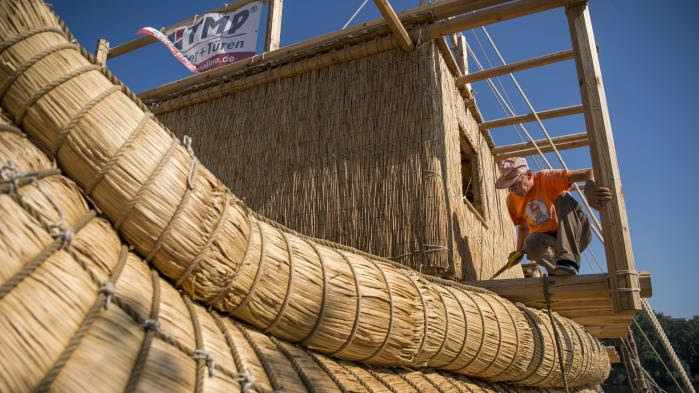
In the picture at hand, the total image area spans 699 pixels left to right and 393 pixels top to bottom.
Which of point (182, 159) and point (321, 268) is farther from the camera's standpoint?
point (321, 268)

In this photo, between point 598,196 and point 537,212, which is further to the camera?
point 537,212

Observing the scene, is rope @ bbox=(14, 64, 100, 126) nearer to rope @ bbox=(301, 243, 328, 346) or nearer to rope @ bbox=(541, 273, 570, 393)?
rope @ bbox=(301, 243, 328, 346)

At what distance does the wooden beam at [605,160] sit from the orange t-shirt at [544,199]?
0.48 m

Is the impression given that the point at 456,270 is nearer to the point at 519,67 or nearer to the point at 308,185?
the point at 308,185

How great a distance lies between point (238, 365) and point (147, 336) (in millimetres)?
250

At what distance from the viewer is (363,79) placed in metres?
3.73

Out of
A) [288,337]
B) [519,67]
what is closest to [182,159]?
[288,337]

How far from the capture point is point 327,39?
154 inches

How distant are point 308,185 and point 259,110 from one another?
98 cm

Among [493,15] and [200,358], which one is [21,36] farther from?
[493,15]

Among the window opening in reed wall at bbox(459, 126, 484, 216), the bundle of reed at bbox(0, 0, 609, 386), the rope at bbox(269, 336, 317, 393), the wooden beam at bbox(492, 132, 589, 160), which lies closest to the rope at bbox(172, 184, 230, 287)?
the bundle of reed at bbox(0, 0, 609, 386)

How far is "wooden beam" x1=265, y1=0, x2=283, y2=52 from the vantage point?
4.58 m

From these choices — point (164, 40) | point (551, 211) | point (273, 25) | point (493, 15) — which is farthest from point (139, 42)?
point (551, 211)

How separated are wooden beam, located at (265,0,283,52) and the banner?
124 millimetres
